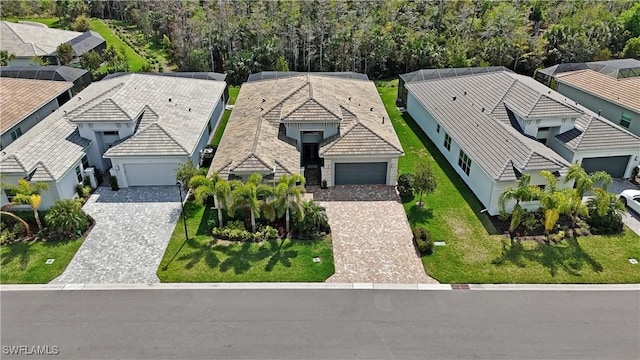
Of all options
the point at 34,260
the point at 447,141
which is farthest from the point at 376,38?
the point at 34,260

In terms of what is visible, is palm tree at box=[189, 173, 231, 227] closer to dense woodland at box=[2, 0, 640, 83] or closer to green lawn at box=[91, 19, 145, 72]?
dense woodland at box=[2, 0, 640, 83]

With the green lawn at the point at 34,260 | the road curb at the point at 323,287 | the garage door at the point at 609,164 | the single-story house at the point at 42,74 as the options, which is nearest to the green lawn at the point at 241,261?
the road curb at the point at 323,287

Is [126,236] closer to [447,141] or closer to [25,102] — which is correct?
[25,102]

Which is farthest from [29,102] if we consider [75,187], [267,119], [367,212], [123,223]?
[367,212]

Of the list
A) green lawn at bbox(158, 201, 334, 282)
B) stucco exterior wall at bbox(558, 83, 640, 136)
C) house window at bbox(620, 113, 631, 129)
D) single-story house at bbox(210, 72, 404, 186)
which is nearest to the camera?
green lawn at bbox(158, 201, 334, 282)

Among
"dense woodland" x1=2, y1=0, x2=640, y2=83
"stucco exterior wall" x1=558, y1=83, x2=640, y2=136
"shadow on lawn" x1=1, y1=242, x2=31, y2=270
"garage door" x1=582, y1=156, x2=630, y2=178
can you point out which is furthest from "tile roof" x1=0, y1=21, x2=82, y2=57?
"stucco exterior wall" x1=558, y1=83, x2=640, y2=136

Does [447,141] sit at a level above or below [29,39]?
below
